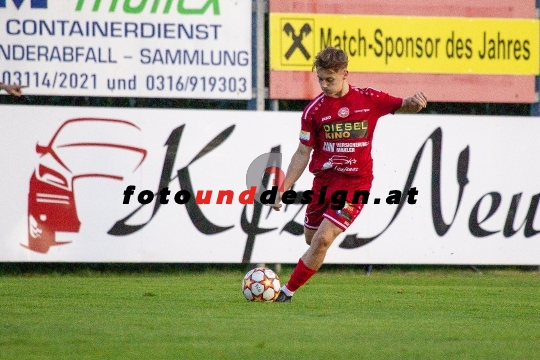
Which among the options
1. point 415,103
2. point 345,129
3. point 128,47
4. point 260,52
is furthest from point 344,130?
point 128,47

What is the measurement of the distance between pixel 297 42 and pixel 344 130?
17.3ft

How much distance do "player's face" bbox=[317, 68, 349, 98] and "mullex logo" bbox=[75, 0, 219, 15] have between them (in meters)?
5.33

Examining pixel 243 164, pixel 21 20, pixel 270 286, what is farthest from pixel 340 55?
pixel 21 20

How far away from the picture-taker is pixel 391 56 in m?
15.0

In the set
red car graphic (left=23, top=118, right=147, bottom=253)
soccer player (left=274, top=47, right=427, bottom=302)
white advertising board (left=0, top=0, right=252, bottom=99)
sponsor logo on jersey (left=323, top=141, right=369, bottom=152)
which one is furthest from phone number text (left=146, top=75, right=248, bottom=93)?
sponsor logo on jersey (left=323, top=141, right=369, bottom=152)

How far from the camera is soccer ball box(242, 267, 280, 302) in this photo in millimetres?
9531

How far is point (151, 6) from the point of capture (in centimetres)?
1442

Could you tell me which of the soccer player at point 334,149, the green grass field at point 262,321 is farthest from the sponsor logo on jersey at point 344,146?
the green grass field at point 262,321

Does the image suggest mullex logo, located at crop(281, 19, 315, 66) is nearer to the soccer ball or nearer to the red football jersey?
the red football jersey

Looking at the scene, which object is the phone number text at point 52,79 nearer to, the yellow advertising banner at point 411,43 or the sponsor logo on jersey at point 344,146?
the yellow advertising banner at point 411,43

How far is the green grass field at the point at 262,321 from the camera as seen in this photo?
626 cm

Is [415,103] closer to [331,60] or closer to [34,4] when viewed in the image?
[331,60]

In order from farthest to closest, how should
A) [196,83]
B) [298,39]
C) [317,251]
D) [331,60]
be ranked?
1. [298,39]
2. [196,83]
3. [317,251]
4. [331,60]

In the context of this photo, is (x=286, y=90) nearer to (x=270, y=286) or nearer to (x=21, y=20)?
(x=21, y=20)
